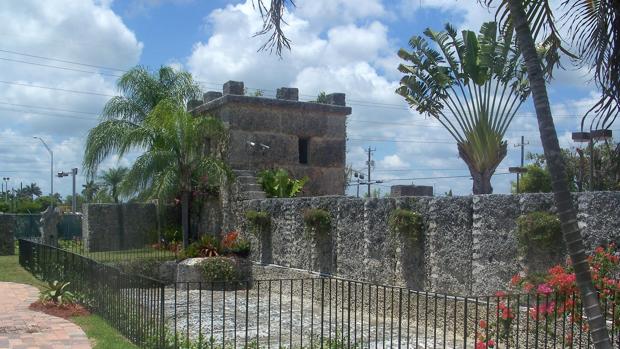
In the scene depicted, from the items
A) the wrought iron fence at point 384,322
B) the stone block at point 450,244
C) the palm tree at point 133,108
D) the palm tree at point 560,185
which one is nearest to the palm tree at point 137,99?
the palm tree at point 133,108

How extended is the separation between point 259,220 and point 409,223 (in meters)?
5.90

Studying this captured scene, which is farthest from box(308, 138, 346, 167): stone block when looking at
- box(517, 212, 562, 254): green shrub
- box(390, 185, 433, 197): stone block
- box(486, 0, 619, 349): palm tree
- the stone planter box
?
box(486, 0, 619, 349): palm tree

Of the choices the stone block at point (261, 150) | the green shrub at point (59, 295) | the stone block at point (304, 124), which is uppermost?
the stone block at point (304, 124)

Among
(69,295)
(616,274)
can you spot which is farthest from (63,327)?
(616,274)

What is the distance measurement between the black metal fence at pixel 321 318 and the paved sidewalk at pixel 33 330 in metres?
0.62

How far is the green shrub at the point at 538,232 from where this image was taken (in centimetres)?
978

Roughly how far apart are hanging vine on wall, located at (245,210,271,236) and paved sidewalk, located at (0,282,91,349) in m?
5.81

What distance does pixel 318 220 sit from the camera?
1493 cm

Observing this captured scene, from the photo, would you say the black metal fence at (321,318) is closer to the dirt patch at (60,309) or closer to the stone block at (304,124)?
the dirt patch at (60,309)

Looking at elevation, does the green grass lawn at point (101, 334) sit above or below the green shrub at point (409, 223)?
below

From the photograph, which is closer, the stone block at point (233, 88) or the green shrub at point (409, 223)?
the green shrub at point (409, 223)

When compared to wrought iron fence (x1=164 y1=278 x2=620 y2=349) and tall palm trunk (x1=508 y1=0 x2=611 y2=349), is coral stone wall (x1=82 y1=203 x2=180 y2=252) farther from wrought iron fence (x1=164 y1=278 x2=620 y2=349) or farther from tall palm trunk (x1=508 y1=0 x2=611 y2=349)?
tall palm trunk (x1=508 y1=0 x2=611 y2=349)

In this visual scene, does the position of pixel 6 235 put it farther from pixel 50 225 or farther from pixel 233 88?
pixel 233 88

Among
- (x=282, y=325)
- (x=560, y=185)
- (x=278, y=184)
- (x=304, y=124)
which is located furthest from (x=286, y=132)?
(x=560, y=185)
